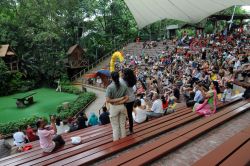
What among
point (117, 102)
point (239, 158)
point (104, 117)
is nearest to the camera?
point (239, 158)

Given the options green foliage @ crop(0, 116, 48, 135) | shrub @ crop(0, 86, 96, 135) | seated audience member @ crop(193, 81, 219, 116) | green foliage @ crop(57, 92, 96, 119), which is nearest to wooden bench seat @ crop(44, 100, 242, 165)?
seated audience member @ crop(193, 81, 219, 116)

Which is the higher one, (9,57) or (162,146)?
(9,57)

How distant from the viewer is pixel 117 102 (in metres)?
4.65

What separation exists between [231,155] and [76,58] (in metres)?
31.2

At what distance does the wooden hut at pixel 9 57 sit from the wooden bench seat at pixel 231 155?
98.7ft

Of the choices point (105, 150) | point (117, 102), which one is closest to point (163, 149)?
point (105, 150)

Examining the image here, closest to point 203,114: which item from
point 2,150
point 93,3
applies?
point 2,150

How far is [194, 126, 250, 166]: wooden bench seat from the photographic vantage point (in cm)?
244

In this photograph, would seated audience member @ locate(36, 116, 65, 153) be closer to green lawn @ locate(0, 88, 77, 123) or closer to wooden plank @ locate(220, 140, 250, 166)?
wooden plank @ locate(220, 140, 250, 166)

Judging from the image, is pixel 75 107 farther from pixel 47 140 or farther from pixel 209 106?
pixel 47 140

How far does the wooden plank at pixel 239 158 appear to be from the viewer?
2371 mm

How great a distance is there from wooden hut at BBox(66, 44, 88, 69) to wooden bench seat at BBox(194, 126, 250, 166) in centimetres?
3013

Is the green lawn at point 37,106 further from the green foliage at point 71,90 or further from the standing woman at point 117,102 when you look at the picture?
the standing woman at point 117,102

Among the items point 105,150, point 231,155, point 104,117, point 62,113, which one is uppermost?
point 231,155
